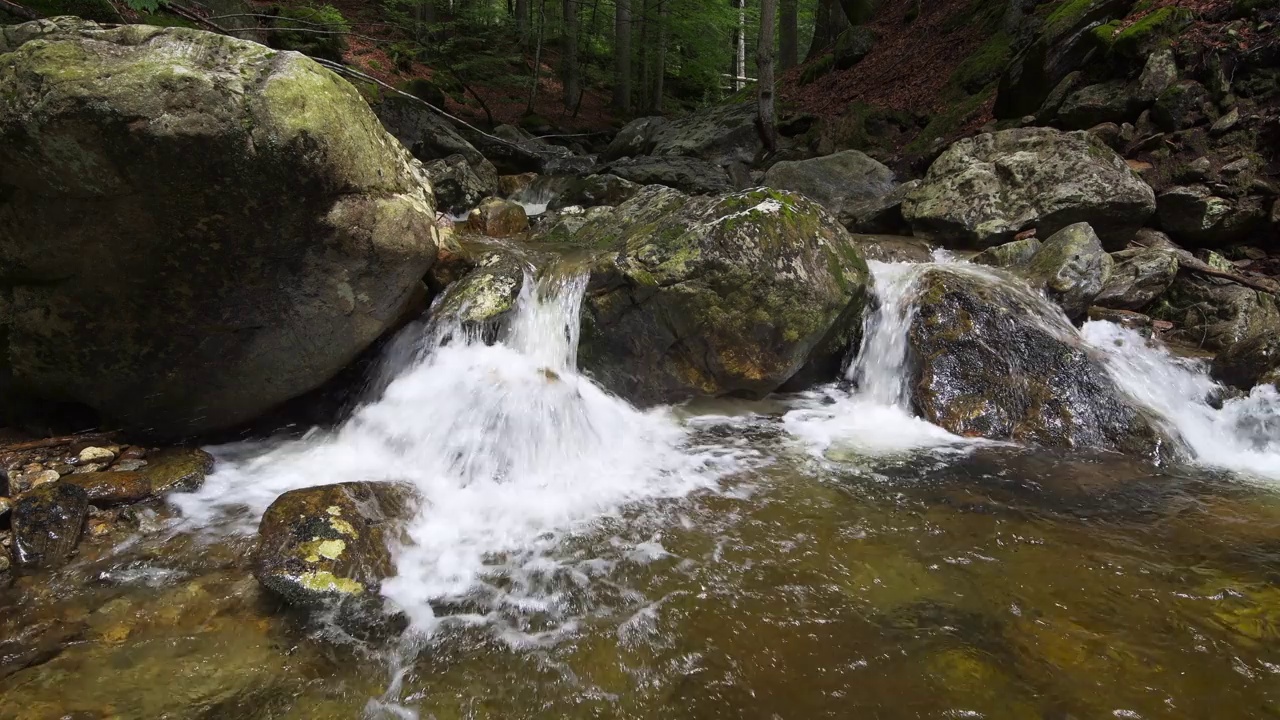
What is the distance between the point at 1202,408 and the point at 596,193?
362 inches

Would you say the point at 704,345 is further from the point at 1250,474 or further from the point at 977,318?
the point at 1250,474

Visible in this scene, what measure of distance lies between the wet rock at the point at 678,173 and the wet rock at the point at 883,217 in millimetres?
3171

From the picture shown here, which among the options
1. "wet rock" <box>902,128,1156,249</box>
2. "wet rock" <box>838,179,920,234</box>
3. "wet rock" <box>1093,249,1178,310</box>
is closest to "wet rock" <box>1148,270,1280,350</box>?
"wet rock" <box>1093,249,1178,310</box>

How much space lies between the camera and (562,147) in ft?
60.6

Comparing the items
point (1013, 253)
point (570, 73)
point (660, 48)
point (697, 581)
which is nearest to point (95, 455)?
point (697, 581)

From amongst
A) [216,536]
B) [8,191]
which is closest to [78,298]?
[8,191]

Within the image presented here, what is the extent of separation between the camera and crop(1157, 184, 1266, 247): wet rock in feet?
26.4

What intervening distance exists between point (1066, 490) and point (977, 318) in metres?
2.45

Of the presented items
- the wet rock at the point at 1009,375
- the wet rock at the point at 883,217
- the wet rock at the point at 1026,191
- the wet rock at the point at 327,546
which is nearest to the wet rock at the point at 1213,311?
the wet rock at the point at 1026,191

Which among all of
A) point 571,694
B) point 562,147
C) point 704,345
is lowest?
point 571,694

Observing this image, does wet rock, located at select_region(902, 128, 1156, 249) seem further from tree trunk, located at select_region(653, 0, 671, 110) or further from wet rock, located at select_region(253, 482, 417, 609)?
tree trunk, located at select_region(653, 0, 671, 110)

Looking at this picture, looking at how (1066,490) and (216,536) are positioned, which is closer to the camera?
(216,536)

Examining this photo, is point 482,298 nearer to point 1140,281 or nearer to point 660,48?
point 1140,281

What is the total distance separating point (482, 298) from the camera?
6727 mm
